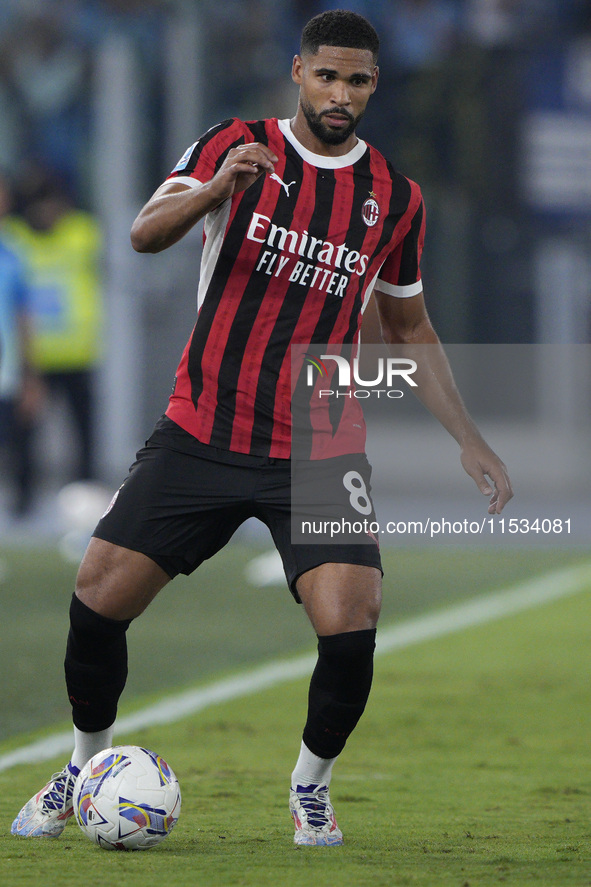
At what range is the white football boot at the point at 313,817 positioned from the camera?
157 inches

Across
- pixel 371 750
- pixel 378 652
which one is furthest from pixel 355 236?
pixel 378 652

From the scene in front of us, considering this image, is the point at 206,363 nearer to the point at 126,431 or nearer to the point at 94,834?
the point at 94,834

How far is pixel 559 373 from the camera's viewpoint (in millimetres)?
15492

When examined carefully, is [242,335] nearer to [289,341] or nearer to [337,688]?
[289,341]

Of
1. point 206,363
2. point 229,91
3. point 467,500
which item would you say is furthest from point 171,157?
point 206,363

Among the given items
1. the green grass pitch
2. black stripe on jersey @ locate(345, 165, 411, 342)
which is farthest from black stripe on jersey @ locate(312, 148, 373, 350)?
the green grass pitch

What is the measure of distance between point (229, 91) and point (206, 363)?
11.9m

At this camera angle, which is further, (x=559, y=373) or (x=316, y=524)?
(x=559, y=373)

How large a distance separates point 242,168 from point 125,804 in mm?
1569

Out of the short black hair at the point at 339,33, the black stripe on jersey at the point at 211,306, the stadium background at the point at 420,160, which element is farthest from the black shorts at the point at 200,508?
the stadium background at the point at 420,160

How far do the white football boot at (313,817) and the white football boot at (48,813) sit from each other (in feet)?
1.94

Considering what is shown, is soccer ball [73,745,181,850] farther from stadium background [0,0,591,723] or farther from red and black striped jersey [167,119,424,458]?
stadium background [0,0,591,723]

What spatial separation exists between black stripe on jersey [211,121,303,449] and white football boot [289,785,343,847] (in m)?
0.93

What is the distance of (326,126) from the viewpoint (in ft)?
13.3
